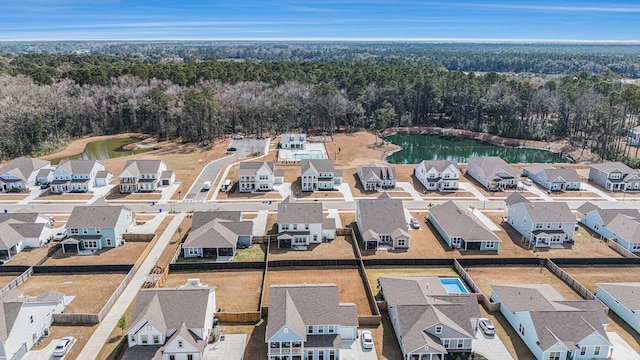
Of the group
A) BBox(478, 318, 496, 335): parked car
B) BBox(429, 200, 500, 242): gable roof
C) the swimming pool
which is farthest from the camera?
BBox(429, 200, 500, 242): gable roof

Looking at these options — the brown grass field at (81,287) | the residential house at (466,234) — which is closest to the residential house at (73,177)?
the brown grass field at (81,287)

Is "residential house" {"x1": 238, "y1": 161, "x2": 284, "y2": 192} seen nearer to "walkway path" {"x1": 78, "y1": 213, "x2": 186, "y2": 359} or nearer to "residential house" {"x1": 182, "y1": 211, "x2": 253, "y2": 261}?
"walkway path" {"x1": 78, "y1": 213, "x2": 186, "y2": 359}

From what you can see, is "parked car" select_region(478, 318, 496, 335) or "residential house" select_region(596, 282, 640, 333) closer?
"parked car" select_region(478, 318, 496, 335)

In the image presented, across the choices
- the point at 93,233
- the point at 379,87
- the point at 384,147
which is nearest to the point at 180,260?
the point at 93,233

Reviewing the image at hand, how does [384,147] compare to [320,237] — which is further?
[384,147]

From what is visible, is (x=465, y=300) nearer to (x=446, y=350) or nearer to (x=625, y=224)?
(x=446, y=350)

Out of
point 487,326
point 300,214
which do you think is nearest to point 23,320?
point 300,214

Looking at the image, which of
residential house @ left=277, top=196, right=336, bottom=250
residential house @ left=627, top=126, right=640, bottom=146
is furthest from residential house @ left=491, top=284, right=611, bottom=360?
residential house @ left=627, top=126, right=640, bottom=146
